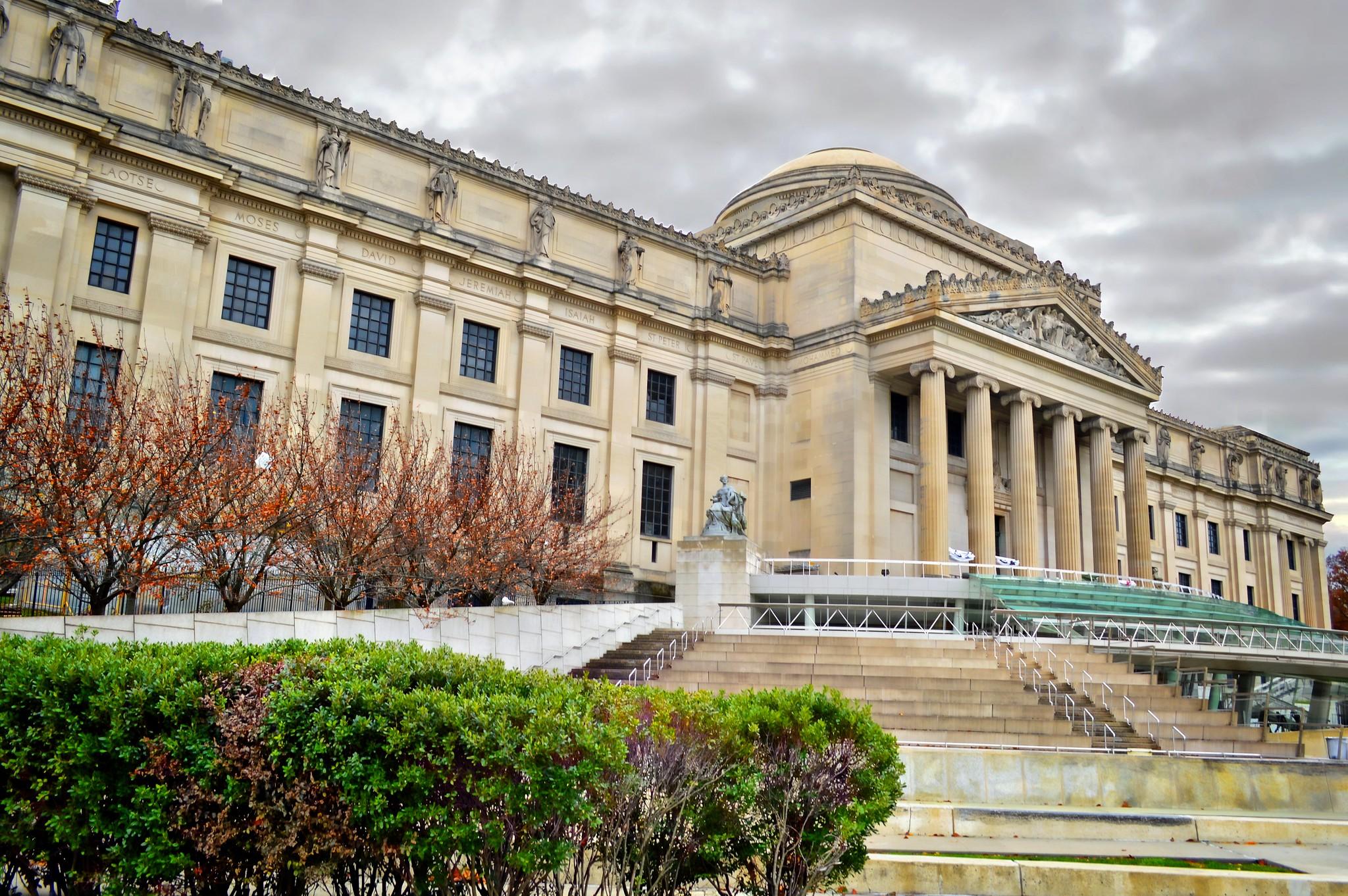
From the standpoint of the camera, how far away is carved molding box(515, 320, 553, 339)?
39.9 m

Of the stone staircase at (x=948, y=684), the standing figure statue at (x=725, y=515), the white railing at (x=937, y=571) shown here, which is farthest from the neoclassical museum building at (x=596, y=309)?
the stone staircase at (x=948, y=684)

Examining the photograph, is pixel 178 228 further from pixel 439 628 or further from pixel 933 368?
pixel 933 368

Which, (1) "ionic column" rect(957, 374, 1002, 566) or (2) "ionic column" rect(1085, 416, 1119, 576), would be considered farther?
(2) "ionic column" rect(1085, 416, 1119, 576)

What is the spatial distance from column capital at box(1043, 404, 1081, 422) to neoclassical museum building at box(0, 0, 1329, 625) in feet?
0.83

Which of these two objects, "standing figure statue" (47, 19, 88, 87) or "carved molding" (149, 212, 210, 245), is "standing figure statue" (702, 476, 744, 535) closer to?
"carved molding" (149, 212, 210, 245)

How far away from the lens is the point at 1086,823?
1401 cm

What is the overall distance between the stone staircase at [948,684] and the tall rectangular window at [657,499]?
14718mm

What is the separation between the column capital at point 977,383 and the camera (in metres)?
43.2

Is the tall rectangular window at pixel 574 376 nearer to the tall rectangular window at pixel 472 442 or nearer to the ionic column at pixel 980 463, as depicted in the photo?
the tall rectangular window at pixel 472 442

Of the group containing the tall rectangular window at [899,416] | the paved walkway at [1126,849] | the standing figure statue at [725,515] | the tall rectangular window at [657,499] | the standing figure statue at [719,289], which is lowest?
the paved walkway at [1126,849]

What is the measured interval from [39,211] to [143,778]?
26.5m

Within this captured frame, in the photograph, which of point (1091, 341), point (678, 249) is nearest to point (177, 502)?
point (678, 249)

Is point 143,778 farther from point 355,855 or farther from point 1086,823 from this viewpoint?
point 1086,823

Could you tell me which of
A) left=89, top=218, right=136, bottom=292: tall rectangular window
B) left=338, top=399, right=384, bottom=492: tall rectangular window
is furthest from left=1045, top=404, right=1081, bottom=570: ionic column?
left=89, top=218, right=136, bottom=292: tall rectangular window
